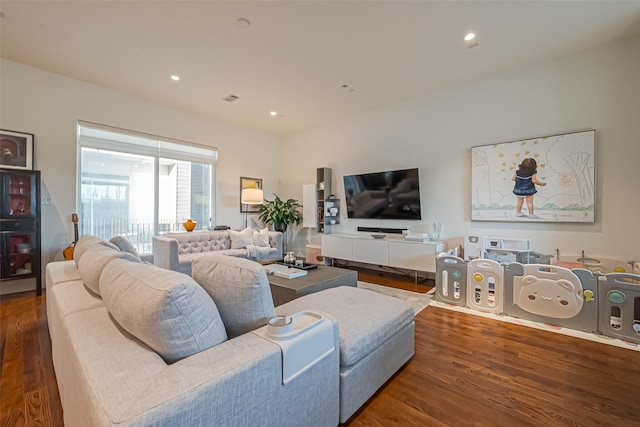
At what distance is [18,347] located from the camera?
2.21 m

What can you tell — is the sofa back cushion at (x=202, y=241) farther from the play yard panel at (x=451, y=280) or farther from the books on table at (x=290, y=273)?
the play yard panel at (x=451, y=280)

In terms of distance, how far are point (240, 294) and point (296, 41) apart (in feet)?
9.57

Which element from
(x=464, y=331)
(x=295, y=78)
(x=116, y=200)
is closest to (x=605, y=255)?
(x=464, y=331)

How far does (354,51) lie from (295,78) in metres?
1.00

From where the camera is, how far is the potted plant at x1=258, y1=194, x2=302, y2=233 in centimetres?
599

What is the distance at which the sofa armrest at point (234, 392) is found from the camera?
764mm

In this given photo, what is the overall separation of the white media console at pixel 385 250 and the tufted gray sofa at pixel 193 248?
3.49ft

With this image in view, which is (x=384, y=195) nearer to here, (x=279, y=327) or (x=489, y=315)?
(x=489, y=315)

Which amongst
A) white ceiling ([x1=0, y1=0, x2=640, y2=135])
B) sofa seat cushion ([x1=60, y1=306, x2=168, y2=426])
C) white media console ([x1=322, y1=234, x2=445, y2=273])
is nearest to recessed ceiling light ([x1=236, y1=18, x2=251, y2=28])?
white ceiling ([x1=0, y1=0, x2=640, y2=135])

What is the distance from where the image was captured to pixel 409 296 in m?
3.57

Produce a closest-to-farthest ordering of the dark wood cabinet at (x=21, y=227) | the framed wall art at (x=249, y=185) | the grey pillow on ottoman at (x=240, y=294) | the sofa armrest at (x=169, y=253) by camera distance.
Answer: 1. the grey pillow on ottoman at (x=240, y=294)
2. the dark wood cabinet at (x=21, y=227)
3. the sofa armrest at (x=169, y=253)
4. the framed wall art at (x=249, y=185)

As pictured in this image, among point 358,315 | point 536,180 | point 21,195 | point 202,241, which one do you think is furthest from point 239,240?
point 536,180

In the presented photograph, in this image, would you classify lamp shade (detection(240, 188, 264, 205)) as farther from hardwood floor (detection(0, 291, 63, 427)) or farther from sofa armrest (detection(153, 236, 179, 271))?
hardwood floor (detection(0, 291, 63, 427))

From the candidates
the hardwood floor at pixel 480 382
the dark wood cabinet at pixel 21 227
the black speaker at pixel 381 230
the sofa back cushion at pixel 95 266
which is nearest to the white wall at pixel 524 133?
the black speaker at pixel 381 230
